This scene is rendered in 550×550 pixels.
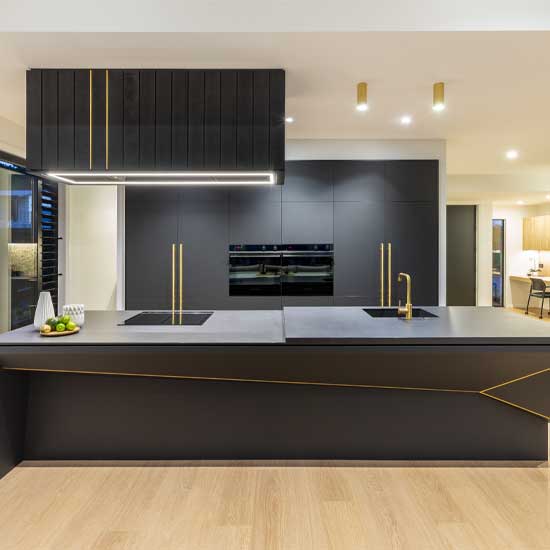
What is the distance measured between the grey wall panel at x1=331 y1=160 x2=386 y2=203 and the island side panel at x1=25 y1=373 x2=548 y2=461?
251 cm

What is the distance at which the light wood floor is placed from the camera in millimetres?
1933

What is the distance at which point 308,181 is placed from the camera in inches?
182

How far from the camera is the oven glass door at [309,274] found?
4652mm

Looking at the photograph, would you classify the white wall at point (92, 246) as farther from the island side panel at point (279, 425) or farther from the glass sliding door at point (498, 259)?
the glass sliding door at point (498, 259)

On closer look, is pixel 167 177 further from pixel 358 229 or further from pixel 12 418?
pixel 358 229

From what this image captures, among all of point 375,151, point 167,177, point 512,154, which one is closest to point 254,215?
point 375,151

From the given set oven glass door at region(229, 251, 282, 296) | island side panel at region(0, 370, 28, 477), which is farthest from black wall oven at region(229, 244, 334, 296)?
island side panel at region(0, 370, 28, 477)

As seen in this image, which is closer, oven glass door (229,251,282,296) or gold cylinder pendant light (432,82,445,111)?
gold cylinder pendant light (432,82,445,111)

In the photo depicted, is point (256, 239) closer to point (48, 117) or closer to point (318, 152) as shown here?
point (318, 152)

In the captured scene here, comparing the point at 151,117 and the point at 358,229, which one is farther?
the point at 358,229

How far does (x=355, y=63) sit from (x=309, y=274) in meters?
2.33

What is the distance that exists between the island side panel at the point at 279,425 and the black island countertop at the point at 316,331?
0.35m

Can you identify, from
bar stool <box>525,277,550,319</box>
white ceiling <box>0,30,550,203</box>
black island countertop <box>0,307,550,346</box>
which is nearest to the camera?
black island countertop <box>0,307,550,346</box>

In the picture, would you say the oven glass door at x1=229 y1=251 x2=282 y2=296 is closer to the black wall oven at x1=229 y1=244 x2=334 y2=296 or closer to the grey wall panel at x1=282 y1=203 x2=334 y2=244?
the black wall oven at x1=229 y1=244 x2=334 y2=296
